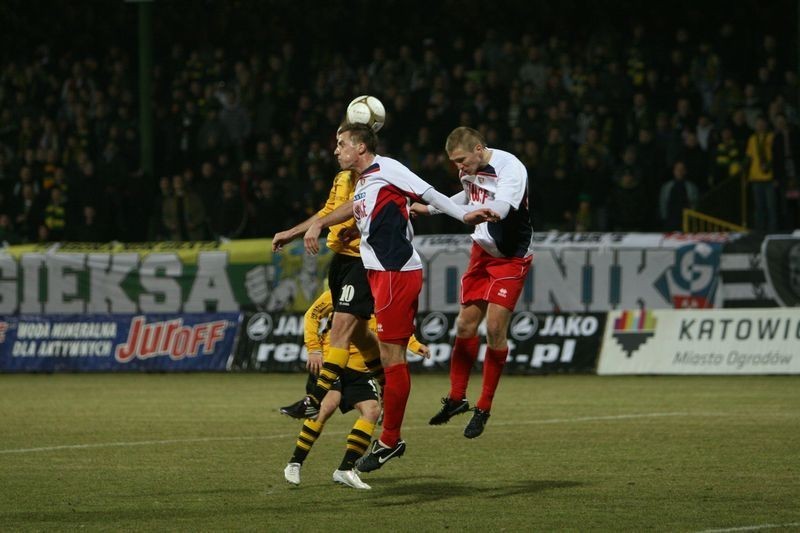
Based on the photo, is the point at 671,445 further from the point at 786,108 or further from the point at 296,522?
the point at 786,108

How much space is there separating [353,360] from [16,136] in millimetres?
19893

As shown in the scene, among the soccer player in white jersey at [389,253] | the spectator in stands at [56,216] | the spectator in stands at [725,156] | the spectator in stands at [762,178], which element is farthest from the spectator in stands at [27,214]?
the soccer player in white jersey at [389,253]


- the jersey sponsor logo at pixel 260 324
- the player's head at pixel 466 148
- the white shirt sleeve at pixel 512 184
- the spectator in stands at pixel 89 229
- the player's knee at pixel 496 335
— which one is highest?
the player's head at pixel 466 148

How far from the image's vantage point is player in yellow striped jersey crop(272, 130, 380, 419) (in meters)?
9.66

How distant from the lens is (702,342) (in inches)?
800

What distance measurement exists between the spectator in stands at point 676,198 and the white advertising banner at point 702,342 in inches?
106

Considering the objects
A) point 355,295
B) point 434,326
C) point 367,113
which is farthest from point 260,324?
point 355,295

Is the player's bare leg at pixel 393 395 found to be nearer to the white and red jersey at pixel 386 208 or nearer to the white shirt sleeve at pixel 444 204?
the white and red jersey at pixel 386 208

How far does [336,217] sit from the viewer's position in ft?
31.6

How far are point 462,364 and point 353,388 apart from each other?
145 cm

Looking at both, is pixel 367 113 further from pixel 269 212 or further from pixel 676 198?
pixel 269 212

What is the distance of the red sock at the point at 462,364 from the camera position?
11305 millimetres

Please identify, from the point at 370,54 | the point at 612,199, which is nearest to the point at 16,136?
the point at 370,54

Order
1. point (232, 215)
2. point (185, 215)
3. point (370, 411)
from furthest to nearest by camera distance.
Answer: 1. point (185, 215)
2. point (232, 215)
3. point (370, 411)
